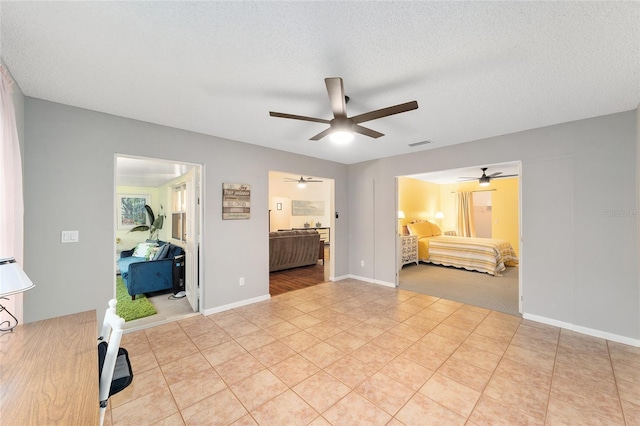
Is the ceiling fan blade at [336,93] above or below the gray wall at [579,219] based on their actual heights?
above

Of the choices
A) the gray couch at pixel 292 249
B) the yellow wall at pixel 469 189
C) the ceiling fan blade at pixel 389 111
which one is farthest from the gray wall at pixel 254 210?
the yellow wall at pixel 469 189

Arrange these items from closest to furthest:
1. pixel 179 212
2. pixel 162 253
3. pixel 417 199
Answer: pixel 162 253 → pixel 179 212 → pixel 417 199

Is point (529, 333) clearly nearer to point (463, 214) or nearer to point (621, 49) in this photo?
point (621, 49)

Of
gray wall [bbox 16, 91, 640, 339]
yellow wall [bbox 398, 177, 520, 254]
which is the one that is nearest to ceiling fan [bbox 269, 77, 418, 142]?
gray wall [bbox 16, 91, 640, 339]

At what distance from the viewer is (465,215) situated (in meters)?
8.38

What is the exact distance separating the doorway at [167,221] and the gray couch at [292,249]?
1.83m

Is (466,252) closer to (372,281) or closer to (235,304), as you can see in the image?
(372,281)

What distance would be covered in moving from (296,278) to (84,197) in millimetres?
3654

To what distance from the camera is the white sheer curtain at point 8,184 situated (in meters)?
1.57

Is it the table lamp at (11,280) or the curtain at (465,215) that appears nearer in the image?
the table lamp at (11,280)

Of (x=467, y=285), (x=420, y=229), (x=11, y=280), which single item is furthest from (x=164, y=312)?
(x=420, y=229)

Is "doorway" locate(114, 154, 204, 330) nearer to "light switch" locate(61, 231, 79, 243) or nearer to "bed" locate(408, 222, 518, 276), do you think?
"light switch" locate(61, 231, 79, 243)

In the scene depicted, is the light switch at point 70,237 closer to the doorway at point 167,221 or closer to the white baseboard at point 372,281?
the doorway at point 167,221

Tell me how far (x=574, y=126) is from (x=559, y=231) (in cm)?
124
